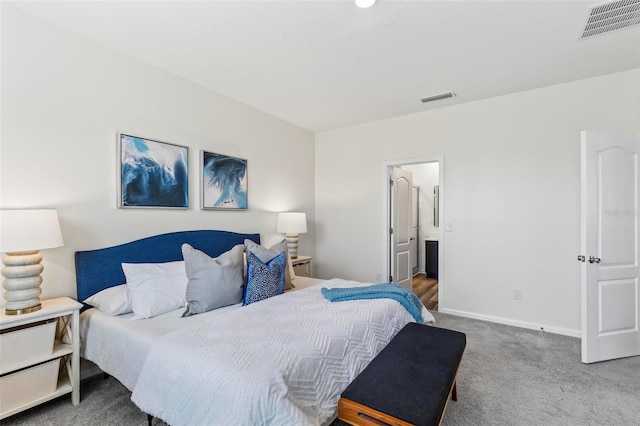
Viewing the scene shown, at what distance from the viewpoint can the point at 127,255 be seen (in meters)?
2.58

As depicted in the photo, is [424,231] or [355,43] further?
[424,231]

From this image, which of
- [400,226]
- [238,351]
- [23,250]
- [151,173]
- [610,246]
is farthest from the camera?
[400,226]

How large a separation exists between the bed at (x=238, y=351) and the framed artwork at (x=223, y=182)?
1.02 meters

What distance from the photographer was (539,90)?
3.36 m

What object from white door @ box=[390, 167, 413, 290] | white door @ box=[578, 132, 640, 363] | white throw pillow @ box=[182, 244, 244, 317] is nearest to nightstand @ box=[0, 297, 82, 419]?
white throw pillow @ box=[182, 244, 244, 317]

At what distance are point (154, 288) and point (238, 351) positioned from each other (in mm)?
1128

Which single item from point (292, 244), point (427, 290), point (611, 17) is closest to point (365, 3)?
point (611, 17)

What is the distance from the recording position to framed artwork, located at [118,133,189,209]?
2.62 m

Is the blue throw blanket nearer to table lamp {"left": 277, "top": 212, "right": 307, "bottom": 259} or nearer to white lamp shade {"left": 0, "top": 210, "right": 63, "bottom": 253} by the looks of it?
table lamp {"left": 277, "top": 212, "right": 307, "bottom": 259}

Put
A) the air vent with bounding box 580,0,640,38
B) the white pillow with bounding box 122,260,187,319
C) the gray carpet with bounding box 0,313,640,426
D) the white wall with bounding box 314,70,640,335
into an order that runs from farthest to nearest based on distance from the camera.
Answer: the white wall with bounding box 314,70,640,335, the white pillow with bounding box 122,260,187,319, the air vent with bounding box 580,0,640,38, the gray carpet with bounding box 0,313,640,426

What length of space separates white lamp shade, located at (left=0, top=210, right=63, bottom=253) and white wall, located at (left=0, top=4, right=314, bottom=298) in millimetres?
314

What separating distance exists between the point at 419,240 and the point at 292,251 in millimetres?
3624

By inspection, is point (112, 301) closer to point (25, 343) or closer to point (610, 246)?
point (25, 343)

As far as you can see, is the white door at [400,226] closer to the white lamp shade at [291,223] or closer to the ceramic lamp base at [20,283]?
the white lamp shade at [291,223]
